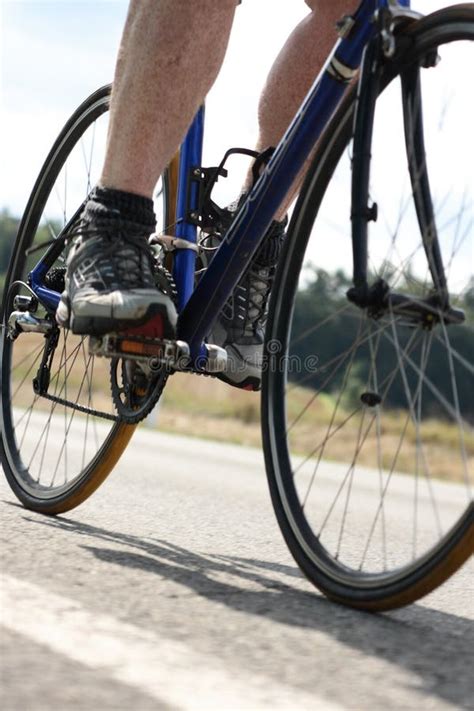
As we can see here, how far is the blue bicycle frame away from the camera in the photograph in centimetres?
256

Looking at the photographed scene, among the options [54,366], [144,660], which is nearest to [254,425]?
[54,366]

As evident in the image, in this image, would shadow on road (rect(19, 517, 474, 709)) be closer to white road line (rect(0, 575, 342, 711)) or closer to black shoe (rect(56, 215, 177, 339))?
white road line (rect(0, 575, 342, 711))

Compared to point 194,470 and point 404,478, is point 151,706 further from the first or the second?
point 404,478

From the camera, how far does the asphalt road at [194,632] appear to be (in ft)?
Answer: 5.54

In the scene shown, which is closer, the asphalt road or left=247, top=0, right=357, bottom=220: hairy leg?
the asphalt road

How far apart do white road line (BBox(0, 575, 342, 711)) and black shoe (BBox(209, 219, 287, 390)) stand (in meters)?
1.12

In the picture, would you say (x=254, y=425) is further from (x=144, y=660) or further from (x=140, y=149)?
(x=144, y=660)

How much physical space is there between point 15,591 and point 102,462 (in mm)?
1198

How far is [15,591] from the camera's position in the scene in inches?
85.7

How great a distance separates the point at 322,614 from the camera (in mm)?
2320

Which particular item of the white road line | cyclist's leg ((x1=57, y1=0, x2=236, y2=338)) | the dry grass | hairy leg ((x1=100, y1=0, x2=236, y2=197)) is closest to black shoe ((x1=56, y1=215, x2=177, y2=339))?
cyclist's leg ((x1=57, y1=0, x2=236, y2=338))

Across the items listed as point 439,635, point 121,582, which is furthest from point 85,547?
point 439,635

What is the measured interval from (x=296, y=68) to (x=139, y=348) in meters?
0.90

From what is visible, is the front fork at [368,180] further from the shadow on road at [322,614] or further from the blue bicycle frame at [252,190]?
the shadow on road at [322,614]
